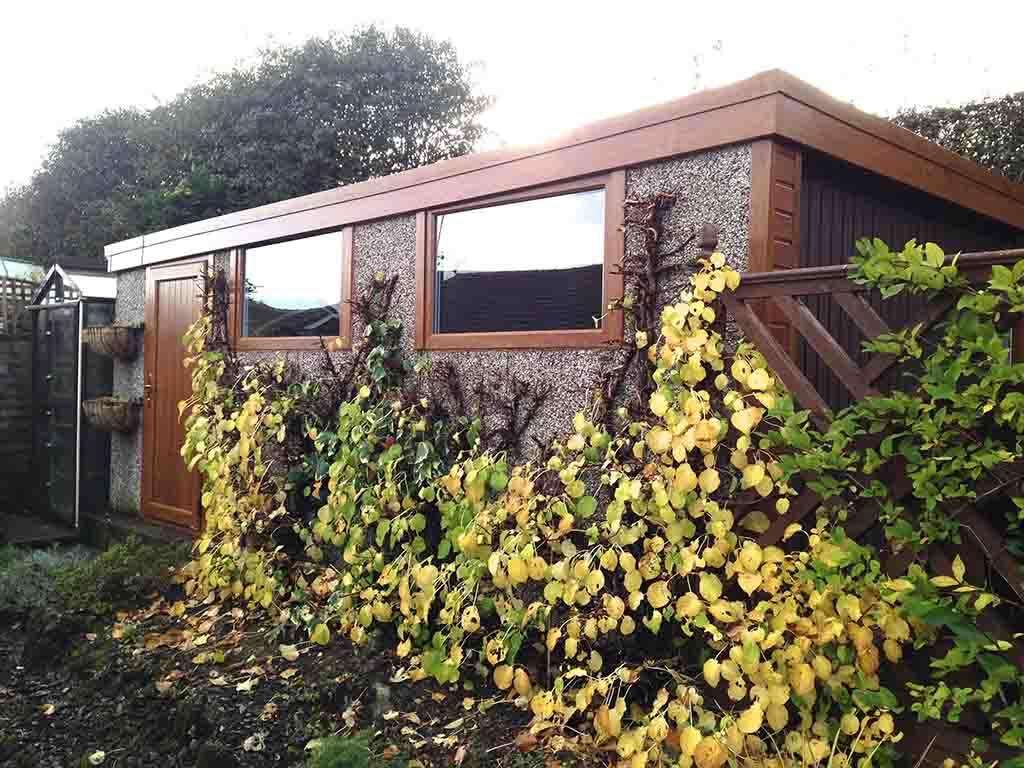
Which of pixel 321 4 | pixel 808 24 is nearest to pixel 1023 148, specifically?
pixel 808 24

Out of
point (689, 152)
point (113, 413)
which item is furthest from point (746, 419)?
point (113, 413)

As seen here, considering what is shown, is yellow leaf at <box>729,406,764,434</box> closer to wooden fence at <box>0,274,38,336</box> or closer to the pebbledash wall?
the pebbledash wall

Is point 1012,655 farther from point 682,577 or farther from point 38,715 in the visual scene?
point 38,715

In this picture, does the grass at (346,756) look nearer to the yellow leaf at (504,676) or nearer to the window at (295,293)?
the yellow leaf at (504,676)

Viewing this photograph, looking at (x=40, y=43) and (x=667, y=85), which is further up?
(x=40, y=43)

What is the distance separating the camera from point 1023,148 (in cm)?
798

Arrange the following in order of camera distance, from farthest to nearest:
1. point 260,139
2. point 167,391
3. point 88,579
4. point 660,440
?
1. point 260,139
2. point 167,391
3. point 88,579
4. point 660,440

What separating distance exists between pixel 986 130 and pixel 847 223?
565cm

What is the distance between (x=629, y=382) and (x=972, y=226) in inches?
110

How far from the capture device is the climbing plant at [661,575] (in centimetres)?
256

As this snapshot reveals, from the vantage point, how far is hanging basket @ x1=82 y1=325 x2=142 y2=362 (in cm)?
689

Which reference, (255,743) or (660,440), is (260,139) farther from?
(660,440)

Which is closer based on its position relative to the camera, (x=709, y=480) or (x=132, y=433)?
(x=709, y=480)

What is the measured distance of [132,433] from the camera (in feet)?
23.1
